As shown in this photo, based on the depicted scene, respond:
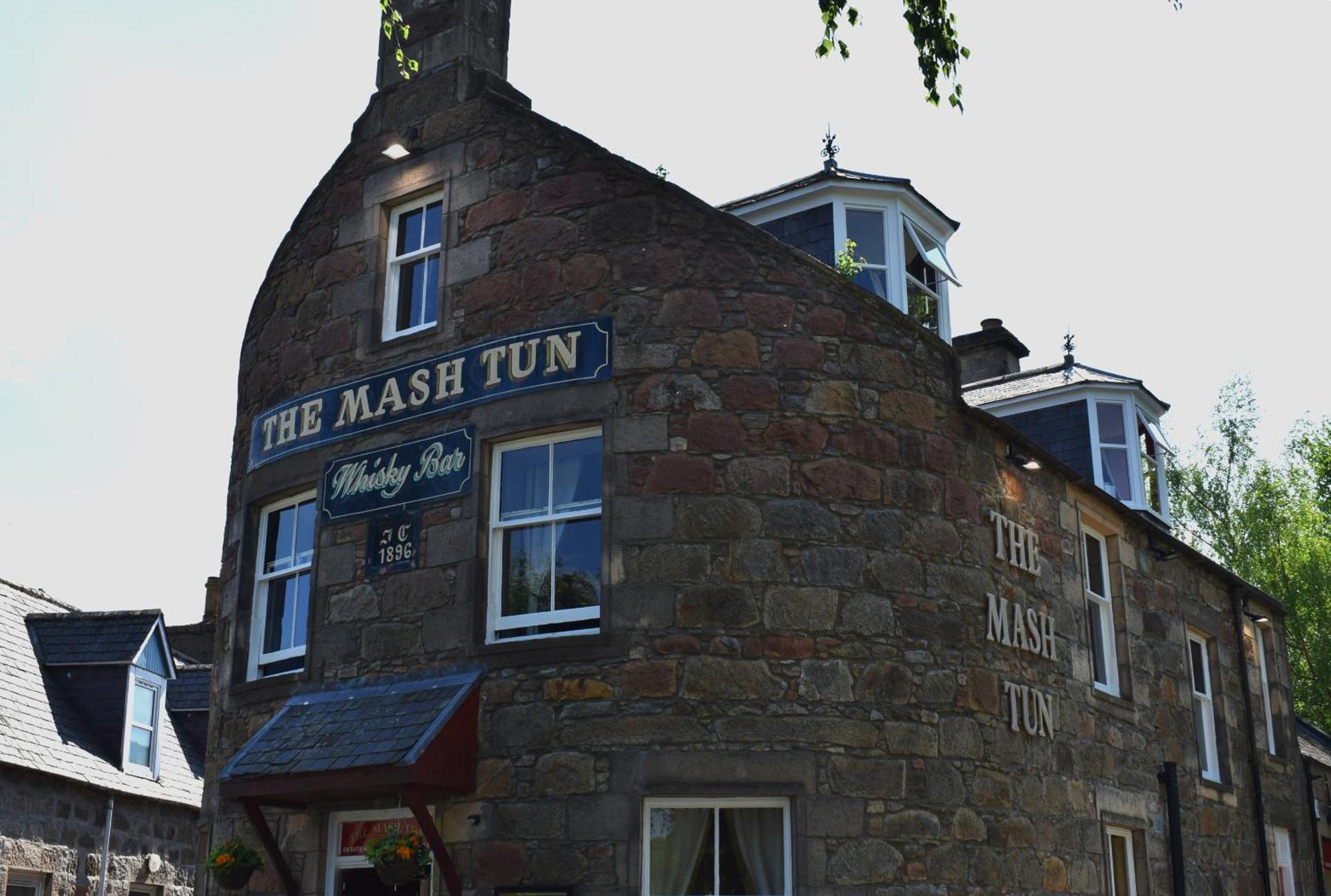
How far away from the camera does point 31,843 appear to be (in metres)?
16.8

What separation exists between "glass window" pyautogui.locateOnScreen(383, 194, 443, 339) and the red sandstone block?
295 centimetres

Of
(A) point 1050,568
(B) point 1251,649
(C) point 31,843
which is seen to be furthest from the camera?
(B) point 1251,649

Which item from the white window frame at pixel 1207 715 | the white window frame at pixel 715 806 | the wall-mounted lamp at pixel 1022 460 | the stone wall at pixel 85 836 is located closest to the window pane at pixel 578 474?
the white window frame at pixel 715 806

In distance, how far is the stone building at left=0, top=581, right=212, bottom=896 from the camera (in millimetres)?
16938

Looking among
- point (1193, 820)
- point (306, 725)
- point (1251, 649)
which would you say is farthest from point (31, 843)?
point (1251, 649)

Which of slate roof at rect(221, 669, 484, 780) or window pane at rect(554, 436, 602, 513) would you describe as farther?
window pane at rect(554, 436, 602, 513)

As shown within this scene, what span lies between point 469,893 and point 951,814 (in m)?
3.64

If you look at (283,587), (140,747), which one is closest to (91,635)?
(140,747)

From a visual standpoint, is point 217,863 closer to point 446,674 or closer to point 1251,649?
point 446,674

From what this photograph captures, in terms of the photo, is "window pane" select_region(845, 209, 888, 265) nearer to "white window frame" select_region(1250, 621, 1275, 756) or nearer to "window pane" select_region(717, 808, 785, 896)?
"window pane" select_region(717, 808, 785, 896)

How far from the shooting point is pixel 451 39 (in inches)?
535

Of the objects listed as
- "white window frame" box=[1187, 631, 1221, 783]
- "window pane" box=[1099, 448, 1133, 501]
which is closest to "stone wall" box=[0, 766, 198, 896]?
"white window frame" box=[1187, 631, 1221, 783]

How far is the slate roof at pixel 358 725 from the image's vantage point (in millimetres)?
10664

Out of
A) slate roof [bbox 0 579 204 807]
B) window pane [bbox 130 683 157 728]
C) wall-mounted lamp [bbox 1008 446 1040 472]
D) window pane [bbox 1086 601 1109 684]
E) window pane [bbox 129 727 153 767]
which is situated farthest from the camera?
window pane [bbox 130 683 157 728]
